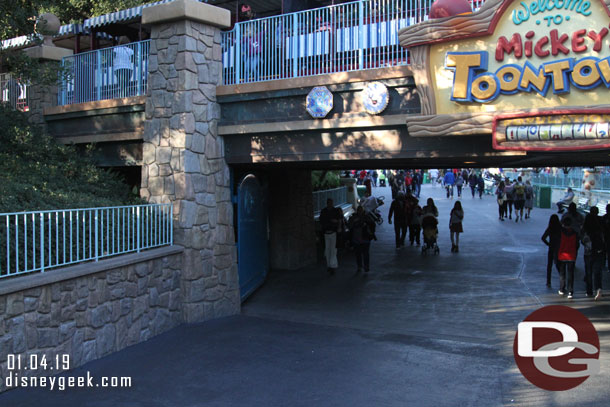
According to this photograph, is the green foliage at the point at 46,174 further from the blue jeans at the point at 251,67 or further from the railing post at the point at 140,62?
→ the blue jeans at the point at 251,67

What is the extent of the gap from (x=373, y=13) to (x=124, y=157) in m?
5.62

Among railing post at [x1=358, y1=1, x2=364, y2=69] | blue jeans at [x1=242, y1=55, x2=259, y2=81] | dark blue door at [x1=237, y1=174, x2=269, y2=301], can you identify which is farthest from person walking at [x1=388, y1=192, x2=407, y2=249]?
railing post at [x1=358, y1=1, x2=364, y2=69]

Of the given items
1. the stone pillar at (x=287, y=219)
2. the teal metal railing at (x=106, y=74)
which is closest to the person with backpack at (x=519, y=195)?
Answer: the stone pillar at (x=287, y=219)

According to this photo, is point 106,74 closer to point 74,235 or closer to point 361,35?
point 74,235

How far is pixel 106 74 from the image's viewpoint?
11.4m

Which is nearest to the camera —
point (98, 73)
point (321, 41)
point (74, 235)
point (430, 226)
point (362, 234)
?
point (74, 235)

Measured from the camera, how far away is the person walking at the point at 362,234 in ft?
42.3

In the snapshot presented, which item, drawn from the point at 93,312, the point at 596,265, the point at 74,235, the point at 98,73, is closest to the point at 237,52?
the point at 98,73

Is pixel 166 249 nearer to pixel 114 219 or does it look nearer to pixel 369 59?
pixel 114 219

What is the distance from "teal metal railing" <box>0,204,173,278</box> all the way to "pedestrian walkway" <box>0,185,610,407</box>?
1395 millimetres

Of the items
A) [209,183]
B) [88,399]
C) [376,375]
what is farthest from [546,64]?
[88,399]

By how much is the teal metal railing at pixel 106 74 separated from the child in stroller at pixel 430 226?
8503 mm

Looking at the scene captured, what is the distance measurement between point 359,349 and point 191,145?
4404 mm

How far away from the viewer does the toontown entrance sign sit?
7.16 m
